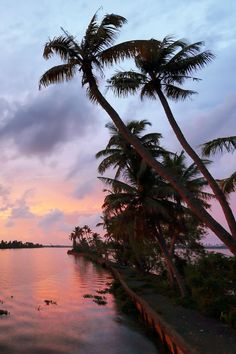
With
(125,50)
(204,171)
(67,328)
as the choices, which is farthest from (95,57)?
(67,328)

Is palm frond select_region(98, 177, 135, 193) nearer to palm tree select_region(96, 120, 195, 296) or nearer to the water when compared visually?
palm tree select_region(96, 120, 195, 296)

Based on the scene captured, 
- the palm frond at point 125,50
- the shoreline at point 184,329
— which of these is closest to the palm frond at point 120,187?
the shoreline at point 184,329

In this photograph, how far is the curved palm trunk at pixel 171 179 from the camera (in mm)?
12875

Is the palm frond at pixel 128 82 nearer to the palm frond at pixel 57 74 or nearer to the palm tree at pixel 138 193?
the palm frond at pixel 57 74

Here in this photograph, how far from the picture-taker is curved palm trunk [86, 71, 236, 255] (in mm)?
12875

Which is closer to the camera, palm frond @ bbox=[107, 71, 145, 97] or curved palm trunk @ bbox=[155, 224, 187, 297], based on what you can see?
palm frond @ bbox=[107, 71, 145, 97]

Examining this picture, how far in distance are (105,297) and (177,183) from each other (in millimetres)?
25536

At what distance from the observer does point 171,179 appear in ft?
44.9

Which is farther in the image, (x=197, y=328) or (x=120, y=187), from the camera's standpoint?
(x=120, y=187)

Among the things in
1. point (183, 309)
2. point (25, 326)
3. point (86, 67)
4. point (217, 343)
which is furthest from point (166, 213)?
point (86, 67)

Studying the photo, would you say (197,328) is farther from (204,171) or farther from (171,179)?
(171,179)

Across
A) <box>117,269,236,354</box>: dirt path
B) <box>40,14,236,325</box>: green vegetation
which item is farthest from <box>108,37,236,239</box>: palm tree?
<box>117,269,236,354</box>: dirt path

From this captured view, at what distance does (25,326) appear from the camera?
23.3 meters

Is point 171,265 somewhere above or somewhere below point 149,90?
below
